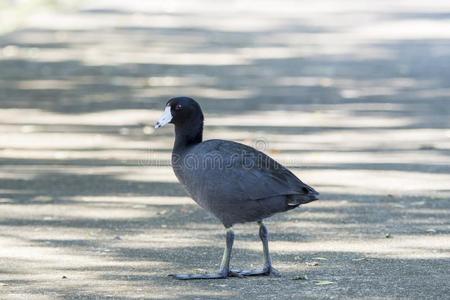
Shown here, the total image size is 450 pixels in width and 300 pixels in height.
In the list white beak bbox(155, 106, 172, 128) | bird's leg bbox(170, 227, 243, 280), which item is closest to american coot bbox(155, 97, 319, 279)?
bird's leg bbox(170, 227, 243, 280)

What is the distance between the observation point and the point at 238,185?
7.11 m

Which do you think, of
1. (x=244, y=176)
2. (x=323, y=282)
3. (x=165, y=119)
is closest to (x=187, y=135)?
(x=165, y=119)

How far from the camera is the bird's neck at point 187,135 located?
295 inches

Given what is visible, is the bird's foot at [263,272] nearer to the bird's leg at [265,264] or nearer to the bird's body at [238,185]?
the bird's leg at [265,264]

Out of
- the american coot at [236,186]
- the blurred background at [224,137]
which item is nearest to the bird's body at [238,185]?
the american coot at [236,186]

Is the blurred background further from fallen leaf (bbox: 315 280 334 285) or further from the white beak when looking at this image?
the white beak

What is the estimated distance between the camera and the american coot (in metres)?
7.09

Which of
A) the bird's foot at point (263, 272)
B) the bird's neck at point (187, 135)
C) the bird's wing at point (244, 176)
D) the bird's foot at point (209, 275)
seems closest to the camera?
the bird's wing at point (244, 176)

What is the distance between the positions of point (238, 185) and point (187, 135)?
58 centimetres

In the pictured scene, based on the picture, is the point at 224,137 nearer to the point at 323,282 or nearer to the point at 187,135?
the point at 187,135

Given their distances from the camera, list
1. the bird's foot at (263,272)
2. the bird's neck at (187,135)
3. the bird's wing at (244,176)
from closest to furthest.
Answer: the bird's wing at (244,176) → the bird's foot at (263,272) → the bird's neck at (187,135)

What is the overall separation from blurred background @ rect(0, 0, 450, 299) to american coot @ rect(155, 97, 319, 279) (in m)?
0.33

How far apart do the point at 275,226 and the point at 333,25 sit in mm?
19172

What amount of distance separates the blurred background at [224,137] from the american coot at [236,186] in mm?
332
